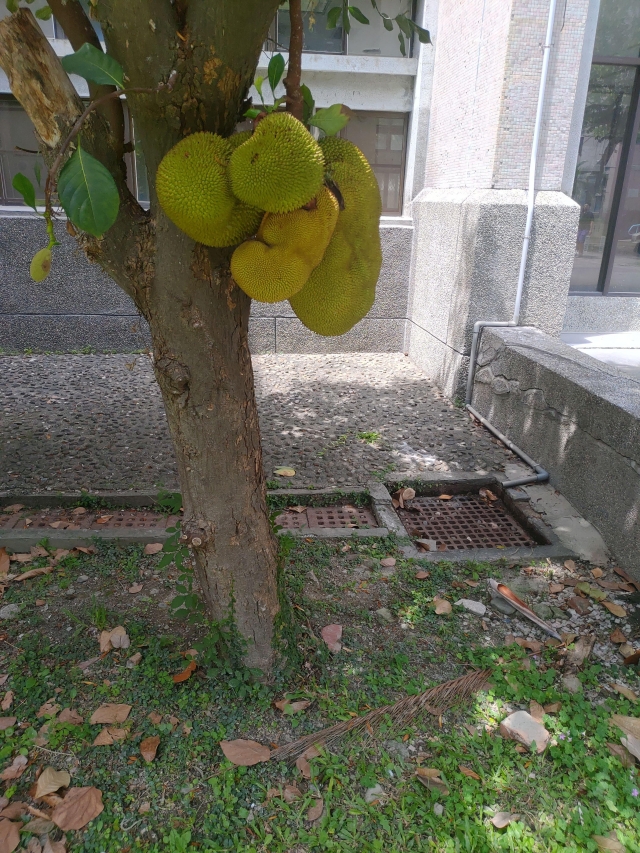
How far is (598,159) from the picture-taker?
6035 mm

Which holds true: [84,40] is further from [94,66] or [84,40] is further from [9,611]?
[9,611]

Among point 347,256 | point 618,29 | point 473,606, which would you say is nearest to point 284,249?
point 347,256

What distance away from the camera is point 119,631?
2094 mm

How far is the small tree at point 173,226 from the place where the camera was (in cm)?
107

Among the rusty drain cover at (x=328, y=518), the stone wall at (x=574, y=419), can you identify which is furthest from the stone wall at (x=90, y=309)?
the rusty drain cover at (x=328, y=518)

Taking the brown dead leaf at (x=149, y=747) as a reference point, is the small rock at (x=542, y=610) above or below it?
below

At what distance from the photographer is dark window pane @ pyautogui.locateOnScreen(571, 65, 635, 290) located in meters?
5.76

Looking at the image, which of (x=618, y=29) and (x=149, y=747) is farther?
(x=618, y=29)

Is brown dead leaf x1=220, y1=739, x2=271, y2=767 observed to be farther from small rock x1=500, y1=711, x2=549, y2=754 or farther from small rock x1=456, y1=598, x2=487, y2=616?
small rock x1=456, y1=598, x2=487, y2=616

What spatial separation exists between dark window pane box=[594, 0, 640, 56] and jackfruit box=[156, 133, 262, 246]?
19.8ft

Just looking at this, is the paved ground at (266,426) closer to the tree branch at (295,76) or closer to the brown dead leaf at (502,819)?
the brown dead leaf at (502,819)

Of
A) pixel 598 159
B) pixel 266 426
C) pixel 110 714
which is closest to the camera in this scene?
pixel 110 714

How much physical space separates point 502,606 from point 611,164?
538 centimetres

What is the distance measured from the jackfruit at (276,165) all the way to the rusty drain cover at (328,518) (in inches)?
78.5
